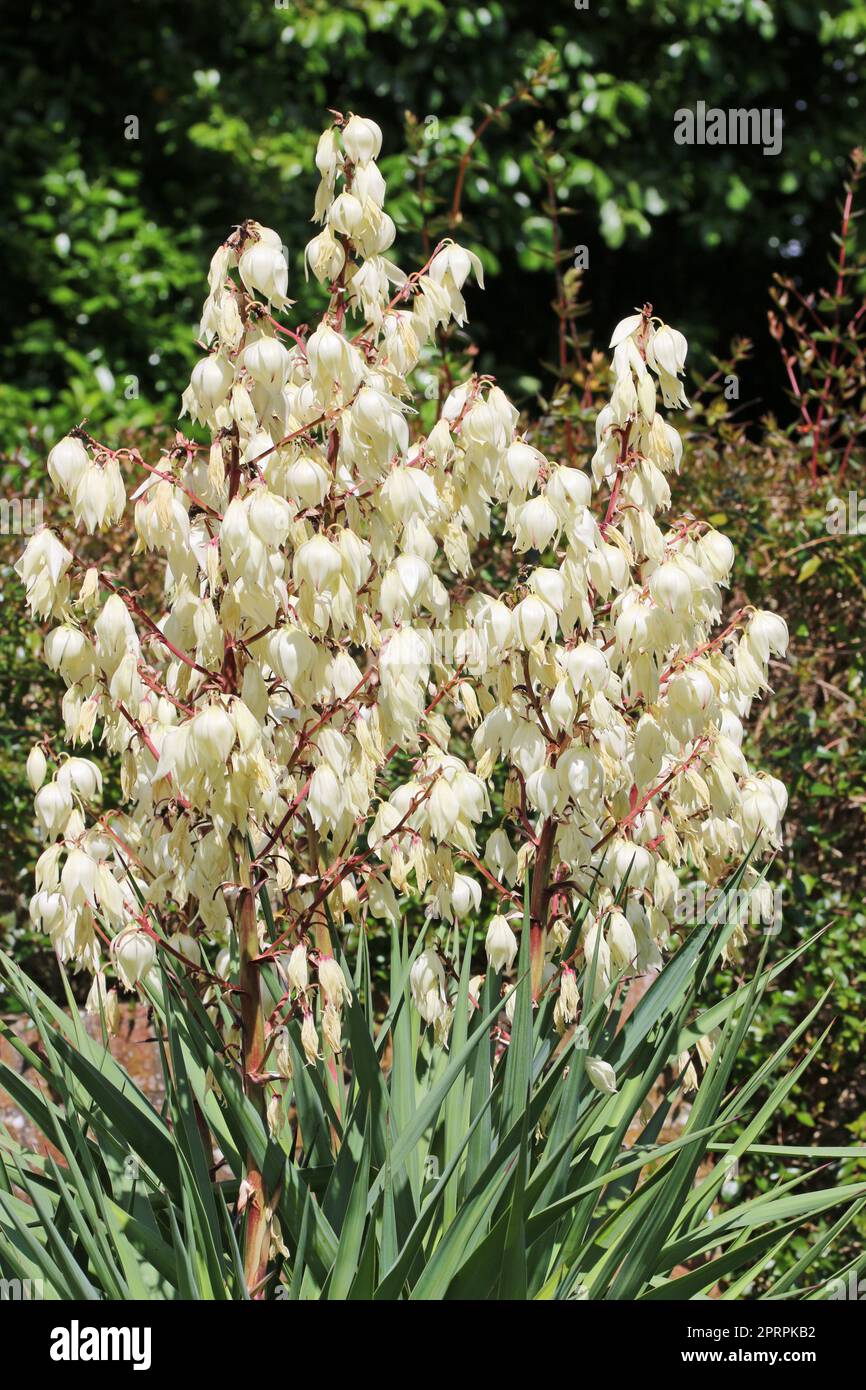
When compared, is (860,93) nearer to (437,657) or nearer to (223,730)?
A: (437,657)

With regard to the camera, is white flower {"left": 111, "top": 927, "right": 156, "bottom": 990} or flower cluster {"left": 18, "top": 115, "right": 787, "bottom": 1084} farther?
white flower {"left": 111, "top": 927, "right": 156, "bottom": 990}

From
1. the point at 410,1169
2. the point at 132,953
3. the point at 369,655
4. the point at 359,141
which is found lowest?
the point at 410,1169

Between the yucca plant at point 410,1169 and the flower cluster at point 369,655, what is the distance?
0.13m

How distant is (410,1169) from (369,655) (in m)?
0.83

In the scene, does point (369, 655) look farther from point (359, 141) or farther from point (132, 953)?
point (359, 141)

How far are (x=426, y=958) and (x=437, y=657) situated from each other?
526 millimetres

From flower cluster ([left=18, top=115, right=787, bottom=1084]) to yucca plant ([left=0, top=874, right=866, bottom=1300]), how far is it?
0.13 m

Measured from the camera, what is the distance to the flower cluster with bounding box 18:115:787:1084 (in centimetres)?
198

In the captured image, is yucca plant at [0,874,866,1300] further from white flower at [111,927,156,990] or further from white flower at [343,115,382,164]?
white flower at [343,115,382,164]

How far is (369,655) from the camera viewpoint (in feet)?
7.36

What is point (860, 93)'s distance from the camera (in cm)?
816

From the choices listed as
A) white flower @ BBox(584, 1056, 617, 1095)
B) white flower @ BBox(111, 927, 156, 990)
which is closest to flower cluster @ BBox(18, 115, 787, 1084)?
white flower @ BBox(111, 927, 156, 990)

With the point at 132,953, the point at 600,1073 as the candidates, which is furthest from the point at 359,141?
the point at 600,1073
